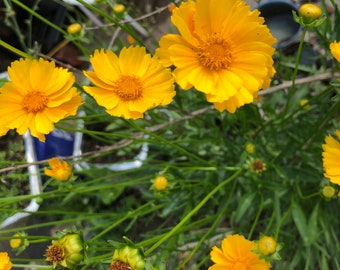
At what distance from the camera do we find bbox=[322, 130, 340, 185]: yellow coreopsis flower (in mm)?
663

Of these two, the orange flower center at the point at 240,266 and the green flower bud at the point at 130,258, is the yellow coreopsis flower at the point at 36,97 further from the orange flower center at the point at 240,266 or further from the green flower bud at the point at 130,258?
the orange flower center at the point at 240,266

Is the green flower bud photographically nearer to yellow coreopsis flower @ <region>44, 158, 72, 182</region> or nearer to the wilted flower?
the wilted flower

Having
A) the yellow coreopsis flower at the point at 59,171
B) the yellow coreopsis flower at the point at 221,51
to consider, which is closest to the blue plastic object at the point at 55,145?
the yellow coreopsis flower at the point at 59,171

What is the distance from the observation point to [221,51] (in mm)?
672

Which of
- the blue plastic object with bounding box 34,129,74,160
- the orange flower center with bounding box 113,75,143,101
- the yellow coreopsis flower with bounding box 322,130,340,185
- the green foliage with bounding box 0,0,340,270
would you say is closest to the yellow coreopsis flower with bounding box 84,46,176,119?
the orange flower center with bounding box 113,75,143,101

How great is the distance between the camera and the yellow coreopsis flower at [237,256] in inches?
27.0

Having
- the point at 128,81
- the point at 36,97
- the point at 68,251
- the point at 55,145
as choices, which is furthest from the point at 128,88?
the point at 55,145

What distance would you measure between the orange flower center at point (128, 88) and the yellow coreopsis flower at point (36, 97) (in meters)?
0.07

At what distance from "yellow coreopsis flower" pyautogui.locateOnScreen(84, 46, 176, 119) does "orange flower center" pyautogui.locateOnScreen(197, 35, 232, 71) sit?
59 mm

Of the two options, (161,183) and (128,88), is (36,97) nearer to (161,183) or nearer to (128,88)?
(128,88)

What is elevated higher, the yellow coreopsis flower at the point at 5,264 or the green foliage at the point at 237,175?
the green foliage at the point at 237,175

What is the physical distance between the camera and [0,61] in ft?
4.58

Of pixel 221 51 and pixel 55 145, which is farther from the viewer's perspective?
pixel 55 145

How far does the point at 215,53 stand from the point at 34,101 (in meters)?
0.29
